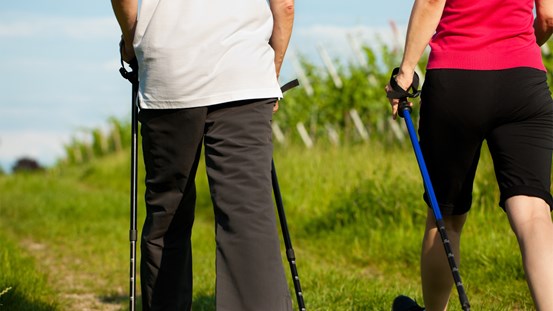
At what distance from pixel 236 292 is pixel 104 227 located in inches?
236

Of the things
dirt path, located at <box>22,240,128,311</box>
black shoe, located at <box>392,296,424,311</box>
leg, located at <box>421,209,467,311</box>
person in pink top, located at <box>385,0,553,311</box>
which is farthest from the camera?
dirt path, located at <box>22,240,128,311</box>

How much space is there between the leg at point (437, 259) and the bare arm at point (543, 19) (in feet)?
2.77

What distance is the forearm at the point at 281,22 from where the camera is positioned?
3686 millimetres

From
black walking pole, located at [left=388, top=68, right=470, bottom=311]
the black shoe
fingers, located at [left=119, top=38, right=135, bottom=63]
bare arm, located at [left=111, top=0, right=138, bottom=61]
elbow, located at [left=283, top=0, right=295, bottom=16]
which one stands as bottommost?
the black shoe

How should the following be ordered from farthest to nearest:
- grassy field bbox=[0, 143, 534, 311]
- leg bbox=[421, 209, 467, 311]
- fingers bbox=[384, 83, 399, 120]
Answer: grassy field bbox=[0, 143, 534, 311]
leg bbox=[421, 209, 467, 311]
fingers bbox=[384, 83, 399, 120]

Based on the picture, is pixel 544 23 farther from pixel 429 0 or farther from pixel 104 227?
pixel 104 227

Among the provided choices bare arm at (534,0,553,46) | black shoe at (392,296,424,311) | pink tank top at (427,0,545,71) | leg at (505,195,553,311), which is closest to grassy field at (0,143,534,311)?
black shoe at (392,296,424,311)

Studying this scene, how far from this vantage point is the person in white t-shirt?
11.5 ft

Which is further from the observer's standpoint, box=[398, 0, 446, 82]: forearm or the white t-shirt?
box=[398, 0, 446, 82]: forearm

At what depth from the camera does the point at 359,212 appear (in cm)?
771

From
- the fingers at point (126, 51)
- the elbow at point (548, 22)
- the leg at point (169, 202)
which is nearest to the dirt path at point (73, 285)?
the leg at point (169, 202)

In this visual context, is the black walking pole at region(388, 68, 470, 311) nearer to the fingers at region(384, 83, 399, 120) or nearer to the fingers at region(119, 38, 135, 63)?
the fingers at region(384, 83, 399, 120)

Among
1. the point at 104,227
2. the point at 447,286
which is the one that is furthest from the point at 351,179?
the point at 447,286

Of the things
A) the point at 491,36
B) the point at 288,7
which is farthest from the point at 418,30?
the point at 288,7
